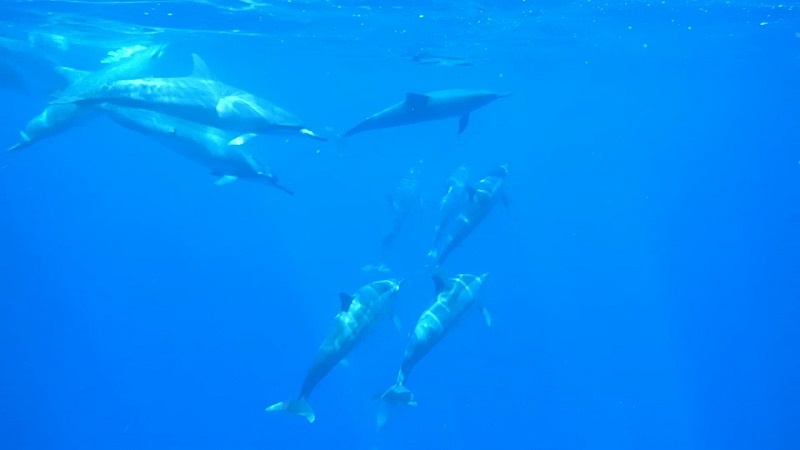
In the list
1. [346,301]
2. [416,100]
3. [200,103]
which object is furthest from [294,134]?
[346,301]

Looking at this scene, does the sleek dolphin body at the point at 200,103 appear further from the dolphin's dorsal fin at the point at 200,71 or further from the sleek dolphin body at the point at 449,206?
the sleek dolphin body at the point at 449,206

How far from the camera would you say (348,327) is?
407 inches

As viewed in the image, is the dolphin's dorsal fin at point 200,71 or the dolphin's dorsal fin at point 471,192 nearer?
the dolphin's dorsal fin at point 200,71

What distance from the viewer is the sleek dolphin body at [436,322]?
1133cm

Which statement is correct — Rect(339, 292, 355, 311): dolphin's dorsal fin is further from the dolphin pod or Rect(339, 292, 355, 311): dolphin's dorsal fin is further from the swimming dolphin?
the swimming dolphin

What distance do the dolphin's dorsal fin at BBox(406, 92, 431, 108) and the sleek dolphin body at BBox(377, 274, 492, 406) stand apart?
322 cm

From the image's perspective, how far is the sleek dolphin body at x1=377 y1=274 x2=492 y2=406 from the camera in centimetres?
1133

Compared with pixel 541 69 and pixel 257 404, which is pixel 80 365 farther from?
pixel 541 69

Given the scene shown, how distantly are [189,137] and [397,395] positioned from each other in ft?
22.2

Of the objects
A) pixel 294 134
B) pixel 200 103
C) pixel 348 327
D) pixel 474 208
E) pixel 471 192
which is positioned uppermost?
pixel 200 103

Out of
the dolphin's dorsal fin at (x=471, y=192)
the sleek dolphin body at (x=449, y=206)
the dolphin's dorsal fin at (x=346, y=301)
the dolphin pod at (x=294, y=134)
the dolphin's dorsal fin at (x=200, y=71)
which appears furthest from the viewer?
the sleek dolphin body at (x=449, y=206)

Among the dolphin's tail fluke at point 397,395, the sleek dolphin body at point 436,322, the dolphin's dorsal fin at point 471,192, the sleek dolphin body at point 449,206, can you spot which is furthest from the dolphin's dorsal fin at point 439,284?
the sleek dolphin body at point 449,206

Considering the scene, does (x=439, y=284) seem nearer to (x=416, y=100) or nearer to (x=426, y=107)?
(x=426, y=107)

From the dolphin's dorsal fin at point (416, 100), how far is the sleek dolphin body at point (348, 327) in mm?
3184
